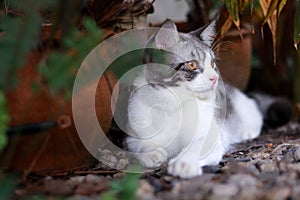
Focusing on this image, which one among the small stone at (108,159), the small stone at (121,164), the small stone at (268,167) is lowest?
the small stone at (268,167)

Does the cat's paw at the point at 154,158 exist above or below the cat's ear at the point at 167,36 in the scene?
below

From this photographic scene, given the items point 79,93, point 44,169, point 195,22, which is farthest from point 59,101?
point 195,22

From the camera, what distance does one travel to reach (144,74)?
1758mm

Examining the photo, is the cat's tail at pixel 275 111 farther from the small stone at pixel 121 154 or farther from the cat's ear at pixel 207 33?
the small stone at pixel 121 154

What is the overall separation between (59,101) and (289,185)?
689 millimetres

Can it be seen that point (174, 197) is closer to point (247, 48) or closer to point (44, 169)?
point (44, 169)

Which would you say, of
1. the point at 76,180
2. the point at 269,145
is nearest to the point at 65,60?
the point at 76,180

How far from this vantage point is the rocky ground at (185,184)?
1.21 meters

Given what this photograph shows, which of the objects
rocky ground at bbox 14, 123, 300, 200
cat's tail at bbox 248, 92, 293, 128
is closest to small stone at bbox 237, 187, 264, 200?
rocky ground at bbox 14, 123, 300, 200

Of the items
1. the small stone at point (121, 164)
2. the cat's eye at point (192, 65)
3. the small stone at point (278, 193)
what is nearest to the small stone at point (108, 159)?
the small stone at point (121, 164)

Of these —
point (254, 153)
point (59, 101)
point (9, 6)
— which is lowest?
point (254, 153)

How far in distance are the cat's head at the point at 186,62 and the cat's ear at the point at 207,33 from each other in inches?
5.5

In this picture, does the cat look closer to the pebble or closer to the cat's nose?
the cat's nose

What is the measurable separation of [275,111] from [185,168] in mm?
1547
